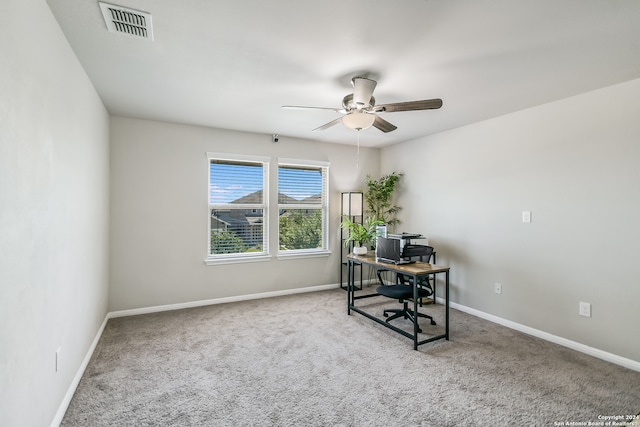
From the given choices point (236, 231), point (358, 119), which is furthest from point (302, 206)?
point (358, 119)

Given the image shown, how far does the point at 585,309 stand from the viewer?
2.92 m

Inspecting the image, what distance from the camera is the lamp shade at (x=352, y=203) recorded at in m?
5.07

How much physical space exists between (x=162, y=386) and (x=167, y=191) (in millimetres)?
2470

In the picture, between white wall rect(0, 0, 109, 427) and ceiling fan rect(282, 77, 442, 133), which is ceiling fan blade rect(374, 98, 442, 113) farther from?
white wall rect(0, 0, 109, 427)

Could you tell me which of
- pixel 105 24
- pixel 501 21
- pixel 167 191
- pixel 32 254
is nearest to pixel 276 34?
pixel 105 24

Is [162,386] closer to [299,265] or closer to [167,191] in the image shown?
[167,191]

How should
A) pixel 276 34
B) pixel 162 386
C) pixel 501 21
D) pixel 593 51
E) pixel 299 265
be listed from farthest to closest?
pixel 299 265, pixel 162 386, pixel 593 51, pixel 276 34, pixel 501 21

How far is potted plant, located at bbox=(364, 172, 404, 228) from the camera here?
5.12 metres

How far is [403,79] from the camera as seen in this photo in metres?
2.65

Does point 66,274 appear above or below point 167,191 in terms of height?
below

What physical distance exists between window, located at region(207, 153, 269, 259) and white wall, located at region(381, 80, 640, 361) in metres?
2.64

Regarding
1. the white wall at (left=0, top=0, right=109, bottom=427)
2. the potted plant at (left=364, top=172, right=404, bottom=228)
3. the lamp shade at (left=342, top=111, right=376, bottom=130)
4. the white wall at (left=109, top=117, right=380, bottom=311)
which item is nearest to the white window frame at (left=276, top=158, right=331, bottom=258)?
the white wall at (left=109, top=117, right=380, bottom=311)

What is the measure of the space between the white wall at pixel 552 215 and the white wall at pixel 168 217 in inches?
104

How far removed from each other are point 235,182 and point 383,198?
8.04 feet
